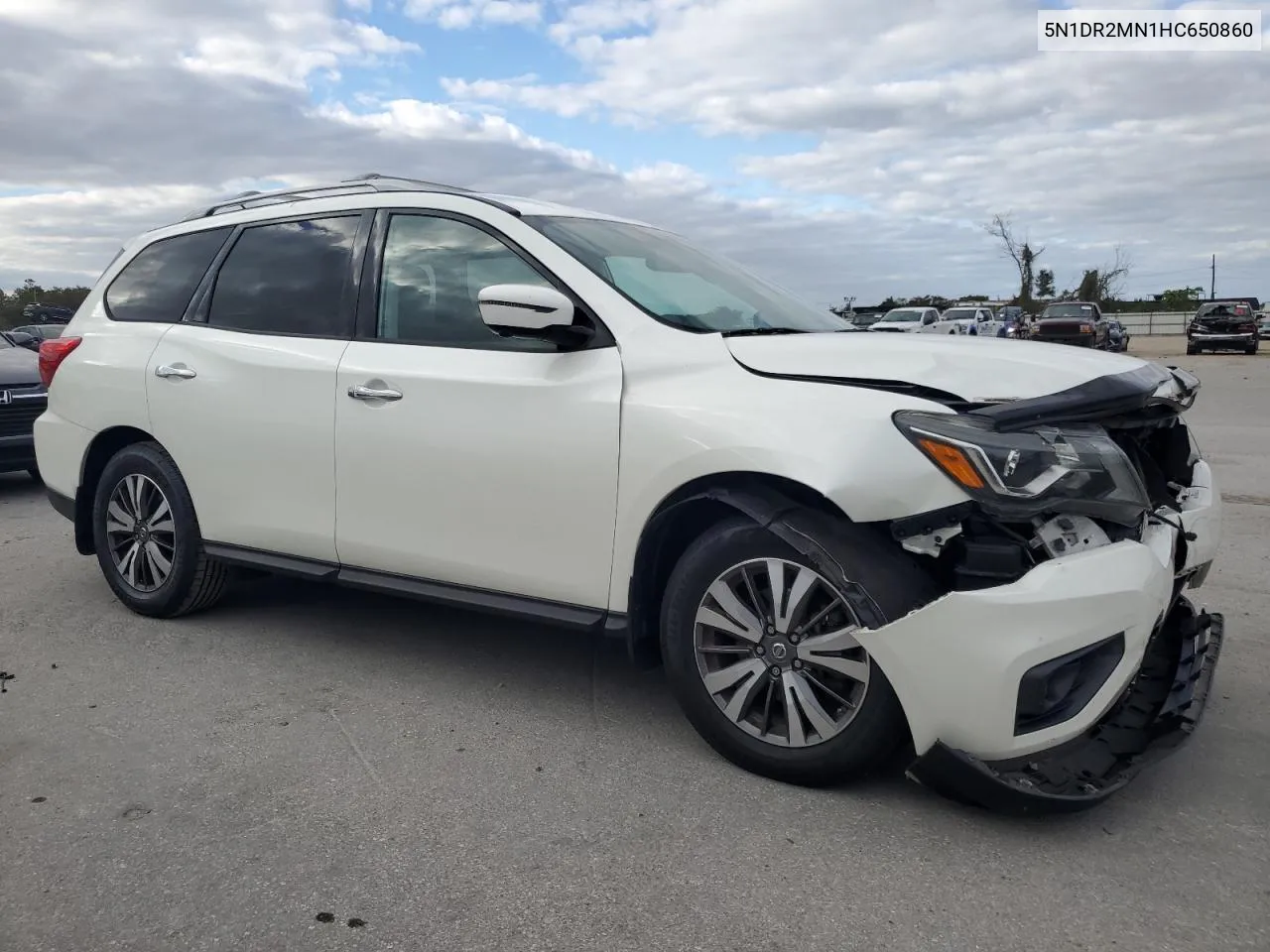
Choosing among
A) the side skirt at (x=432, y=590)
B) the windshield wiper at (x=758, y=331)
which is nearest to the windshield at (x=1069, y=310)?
the windshield wiper at (x=758, y=331)

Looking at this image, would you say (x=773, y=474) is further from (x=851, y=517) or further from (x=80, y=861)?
(x=80, y=861)

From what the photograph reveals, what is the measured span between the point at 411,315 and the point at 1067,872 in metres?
2.82

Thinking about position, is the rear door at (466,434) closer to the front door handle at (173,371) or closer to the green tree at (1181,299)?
the front door handle at (173,371)

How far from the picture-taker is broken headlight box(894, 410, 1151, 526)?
266cm

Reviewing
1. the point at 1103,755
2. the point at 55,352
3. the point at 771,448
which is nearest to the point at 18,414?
the point at 55,352

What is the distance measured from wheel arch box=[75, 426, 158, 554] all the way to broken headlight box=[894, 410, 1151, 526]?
3.73 m

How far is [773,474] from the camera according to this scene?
2986mm

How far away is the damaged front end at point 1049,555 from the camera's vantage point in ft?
8.74

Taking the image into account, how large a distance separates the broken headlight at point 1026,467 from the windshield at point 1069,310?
3266 centimetres

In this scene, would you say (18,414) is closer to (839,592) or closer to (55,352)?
(55,352)

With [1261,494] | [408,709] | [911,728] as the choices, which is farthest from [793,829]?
[1261,494]

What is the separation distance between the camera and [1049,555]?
8.95 ft

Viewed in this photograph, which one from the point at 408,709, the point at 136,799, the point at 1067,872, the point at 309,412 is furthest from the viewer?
the point at 309,412

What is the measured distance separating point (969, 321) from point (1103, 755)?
32.1 meters
